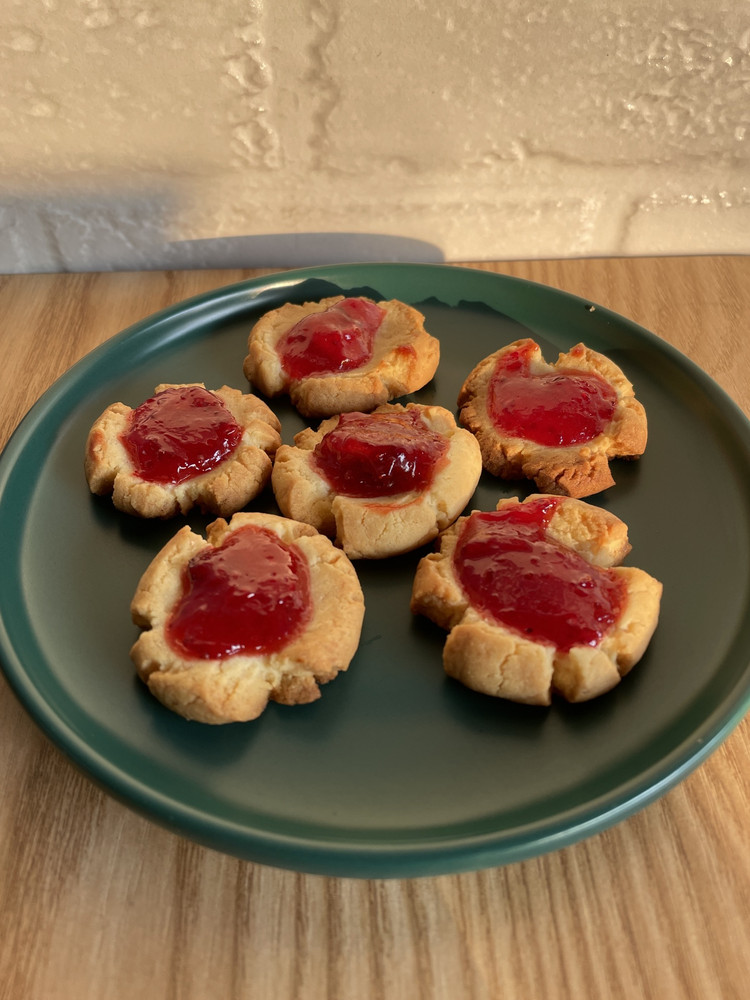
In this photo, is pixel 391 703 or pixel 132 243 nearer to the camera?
pixel 391 703

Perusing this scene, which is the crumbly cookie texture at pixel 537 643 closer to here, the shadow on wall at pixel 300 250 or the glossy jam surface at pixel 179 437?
the glossy jam surface at pixel 179 437

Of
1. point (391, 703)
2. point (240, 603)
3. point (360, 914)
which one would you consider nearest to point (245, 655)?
point (240, 603)

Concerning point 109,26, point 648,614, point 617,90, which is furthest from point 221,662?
point 617,90

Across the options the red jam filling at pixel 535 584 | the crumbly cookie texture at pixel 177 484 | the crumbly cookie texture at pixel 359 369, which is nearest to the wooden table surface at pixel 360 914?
the red jam filling at pixel 535 584

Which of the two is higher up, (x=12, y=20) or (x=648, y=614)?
(x=12, y=20)

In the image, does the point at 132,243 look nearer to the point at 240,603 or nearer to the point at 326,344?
the point at 326,344

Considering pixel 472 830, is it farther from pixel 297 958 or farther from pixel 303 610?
pixel 303 610

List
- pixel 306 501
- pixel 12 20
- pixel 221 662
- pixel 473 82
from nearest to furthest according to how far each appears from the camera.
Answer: pixel 221 662 < pixel 306 501 < pixel 12 20 < pixel 473 82
